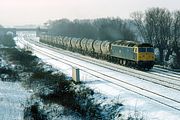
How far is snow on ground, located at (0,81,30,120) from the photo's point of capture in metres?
17.6

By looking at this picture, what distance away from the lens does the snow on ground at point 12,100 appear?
57.7 ft

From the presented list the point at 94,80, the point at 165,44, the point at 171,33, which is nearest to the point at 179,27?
the point at 171,33

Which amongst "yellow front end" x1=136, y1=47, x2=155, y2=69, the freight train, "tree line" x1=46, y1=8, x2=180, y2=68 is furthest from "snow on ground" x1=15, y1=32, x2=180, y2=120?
"tree line" x1=46, y1=8, x2=180, y2=68

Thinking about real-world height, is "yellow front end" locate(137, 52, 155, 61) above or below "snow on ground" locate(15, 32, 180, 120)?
above

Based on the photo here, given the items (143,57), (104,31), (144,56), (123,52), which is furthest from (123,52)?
(104,31)

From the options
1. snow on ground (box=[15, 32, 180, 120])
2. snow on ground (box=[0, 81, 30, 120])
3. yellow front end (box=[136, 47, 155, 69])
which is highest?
yellow front end (box=[136, 47, 155, 69])

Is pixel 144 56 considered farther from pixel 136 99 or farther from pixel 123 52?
pixel 136 99

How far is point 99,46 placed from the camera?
55250mm

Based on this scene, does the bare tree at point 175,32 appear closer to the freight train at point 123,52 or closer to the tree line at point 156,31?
the tree line at point 156,31

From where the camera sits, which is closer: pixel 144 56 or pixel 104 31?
pixel 144 56

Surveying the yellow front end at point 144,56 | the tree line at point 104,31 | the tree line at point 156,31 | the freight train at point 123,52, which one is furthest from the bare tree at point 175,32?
the yellow front end at point 144,56

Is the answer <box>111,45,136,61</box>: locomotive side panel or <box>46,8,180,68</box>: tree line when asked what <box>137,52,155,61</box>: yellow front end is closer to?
<box>111,45,136,61</box>: locomotive side panel

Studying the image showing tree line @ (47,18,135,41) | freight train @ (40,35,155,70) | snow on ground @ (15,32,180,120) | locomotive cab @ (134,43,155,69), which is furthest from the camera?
tree line @ (47,18,135,41)

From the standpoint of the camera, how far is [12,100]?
70.3 feet
